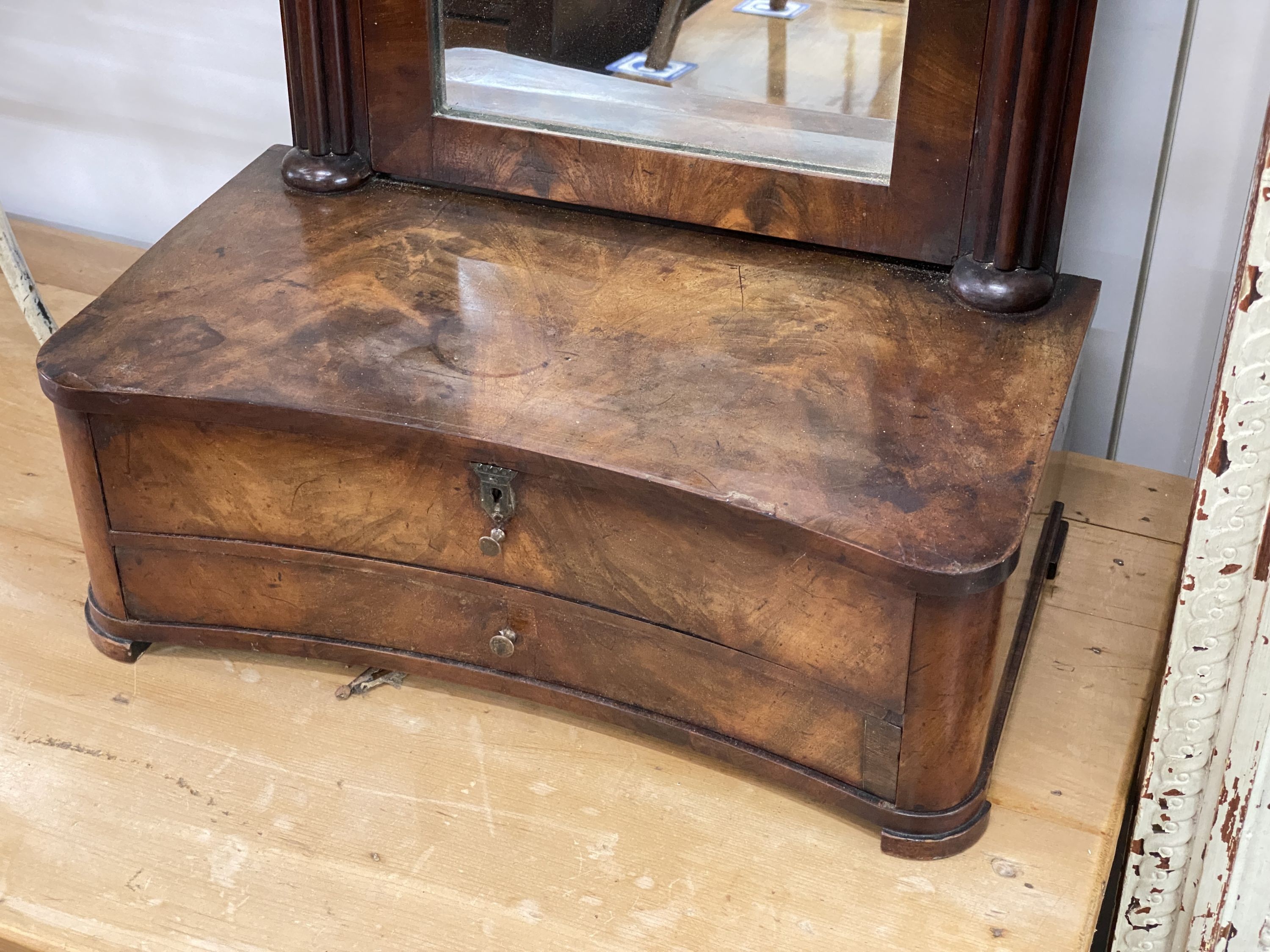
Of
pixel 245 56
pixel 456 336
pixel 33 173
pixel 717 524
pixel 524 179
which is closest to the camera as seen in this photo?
pixel 717 524

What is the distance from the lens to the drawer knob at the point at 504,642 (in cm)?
106

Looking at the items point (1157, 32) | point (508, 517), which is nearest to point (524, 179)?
point (508, 517)

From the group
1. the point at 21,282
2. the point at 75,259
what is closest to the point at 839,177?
the point at 21,282

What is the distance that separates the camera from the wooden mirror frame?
40.9 inches

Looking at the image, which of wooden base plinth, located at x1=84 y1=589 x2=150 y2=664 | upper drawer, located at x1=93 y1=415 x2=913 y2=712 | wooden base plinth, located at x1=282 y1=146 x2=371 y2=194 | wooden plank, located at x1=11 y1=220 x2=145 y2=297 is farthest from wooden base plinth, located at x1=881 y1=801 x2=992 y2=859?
wooden plank, located at x1=11 y1=220 x2=145 y2=297

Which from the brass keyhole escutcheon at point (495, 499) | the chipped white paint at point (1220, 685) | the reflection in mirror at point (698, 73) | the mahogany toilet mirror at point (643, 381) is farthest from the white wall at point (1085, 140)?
the brass keyhole escutcheon at point (495, 499)

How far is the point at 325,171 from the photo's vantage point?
1.26 m

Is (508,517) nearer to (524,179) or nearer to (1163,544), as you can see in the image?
(524,179)

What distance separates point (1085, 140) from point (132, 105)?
1053 millimetres

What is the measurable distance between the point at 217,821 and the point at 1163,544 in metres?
0.86

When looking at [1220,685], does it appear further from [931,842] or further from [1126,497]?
[1126,497]

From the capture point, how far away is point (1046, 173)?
42.1 inches

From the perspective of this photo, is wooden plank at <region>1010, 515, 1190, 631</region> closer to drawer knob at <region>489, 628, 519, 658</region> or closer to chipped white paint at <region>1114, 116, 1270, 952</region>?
chipped white paint at <region>1114, 116, 1270, 952</region>

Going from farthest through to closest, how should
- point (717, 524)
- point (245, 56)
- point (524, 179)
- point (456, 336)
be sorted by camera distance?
1. point (245, 56)
2. point (524, 179)
3. point (456, 336)
4. point (717, 524)
